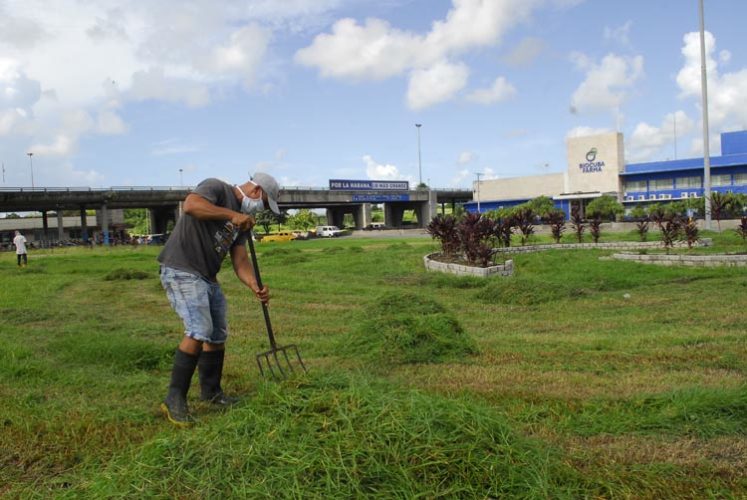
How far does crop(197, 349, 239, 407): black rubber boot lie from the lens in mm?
4484

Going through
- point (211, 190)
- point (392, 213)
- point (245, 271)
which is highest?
point (392, 213)

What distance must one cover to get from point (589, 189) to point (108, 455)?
74.8 m

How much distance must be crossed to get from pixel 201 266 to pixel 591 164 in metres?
73.8

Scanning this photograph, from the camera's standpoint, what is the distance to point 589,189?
2879 inches

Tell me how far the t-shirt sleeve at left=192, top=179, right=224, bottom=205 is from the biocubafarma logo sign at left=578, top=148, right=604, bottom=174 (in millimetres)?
73036

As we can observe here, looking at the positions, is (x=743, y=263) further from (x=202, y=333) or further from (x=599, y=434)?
(x=202, y=333)

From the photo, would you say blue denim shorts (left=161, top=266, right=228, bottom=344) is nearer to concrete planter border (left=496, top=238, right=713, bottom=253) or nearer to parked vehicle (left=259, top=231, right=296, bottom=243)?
concrete planter border (left=496, top=238, right=713, bottom=253)

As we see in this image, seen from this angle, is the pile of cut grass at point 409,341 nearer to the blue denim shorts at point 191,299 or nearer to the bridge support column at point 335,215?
the blue denim shorts at point 191,299

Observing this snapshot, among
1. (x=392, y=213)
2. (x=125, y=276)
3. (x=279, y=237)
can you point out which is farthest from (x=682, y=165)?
(x=125, y=276)

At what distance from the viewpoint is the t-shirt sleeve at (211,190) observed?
166 inches

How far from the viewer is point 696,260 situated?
1427cm

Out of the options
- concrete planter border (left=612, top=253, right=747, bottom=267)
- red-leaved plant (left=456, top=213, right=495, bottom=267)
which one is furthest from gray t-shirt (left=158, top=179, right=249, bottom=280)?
concrete planter border (left=612, top=253, right=747, bottom=267)

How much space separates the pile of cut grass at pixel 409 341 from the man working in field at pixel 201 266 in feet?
5.72

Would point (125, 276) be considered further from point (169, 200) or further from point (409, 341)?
point (169, 200)
